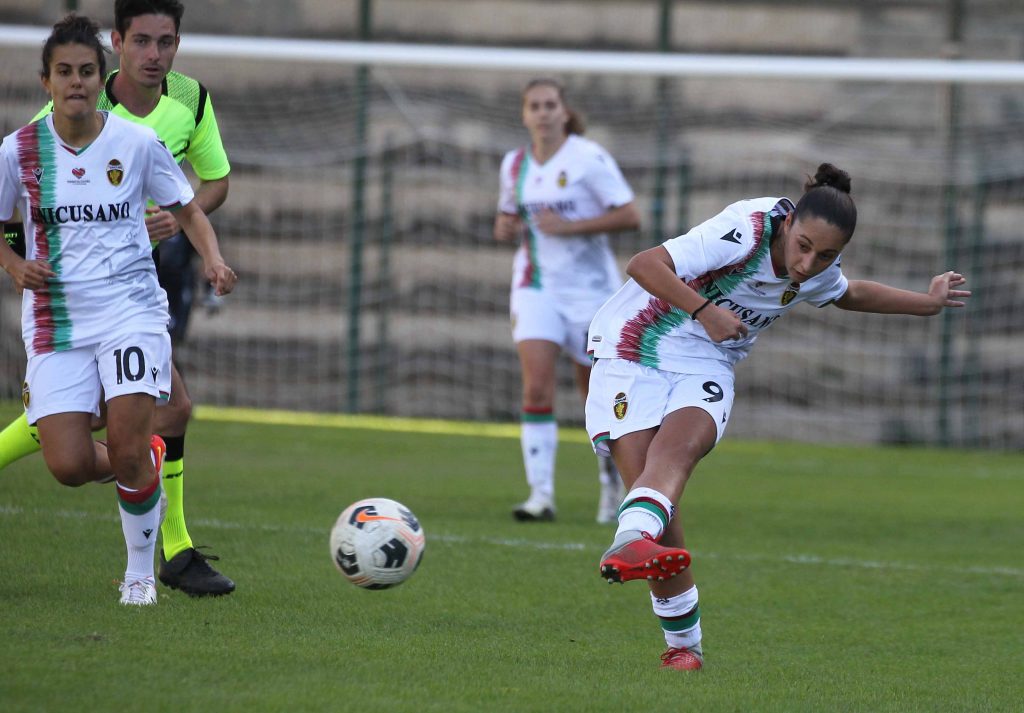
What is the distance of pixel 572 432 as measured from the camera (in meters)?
14.9

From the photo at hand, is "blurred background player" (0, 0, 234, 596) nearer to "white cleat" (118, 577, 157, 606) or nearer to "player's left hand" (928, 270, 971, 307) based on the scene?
"white cleat" (118, 577, 157, 606)

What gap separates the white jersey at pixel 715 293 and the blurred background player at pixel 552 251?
3.39 metres

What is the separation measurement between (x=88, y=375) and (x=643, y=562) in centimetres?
208

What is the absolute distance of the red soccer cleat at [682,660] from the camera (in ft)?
15.9

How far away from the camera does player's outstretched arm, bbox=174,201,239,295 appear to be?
527 centimetres

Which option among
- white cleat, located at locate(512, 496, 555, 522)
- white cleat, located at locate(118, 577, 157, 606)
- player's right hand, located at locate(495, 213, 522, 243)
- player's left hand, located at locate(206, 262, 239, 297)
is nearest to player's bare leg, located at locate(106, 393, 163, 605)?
white cleat, located at locate(118, 577, 157, 606)

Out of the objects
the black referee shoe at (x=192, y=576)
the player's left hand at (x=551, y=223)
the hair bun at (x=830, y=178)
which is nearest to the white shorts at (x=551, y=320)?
the player's left hand at (x=551, y=223)

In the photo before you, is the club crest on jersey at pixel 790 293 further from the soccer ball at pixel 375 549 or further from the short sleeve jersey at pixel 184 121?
the short sleeve jersey at pixel 184 121

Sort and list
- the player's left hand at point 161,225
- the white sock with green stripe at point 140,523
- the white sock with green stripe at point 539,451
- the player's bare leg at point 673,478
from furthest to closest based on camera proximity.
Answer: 1. the white sock with green stripe at point 539,451
2. the player's left hand at point 161,225
3. the white sock with green stripe at point 140,523
4. the player's bare leg at point 673,478

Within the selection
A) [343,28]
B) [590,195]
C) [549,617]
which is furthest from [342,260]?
[549,617]

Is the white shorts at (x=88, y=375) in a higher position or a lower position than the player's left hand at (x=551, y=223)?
lower

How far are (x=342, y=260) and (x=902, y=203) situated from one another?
5.96 metres

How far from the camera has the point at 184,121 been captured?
5.98 m

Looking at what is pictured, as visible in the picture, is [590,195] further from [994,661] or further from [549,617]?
[994,661]
